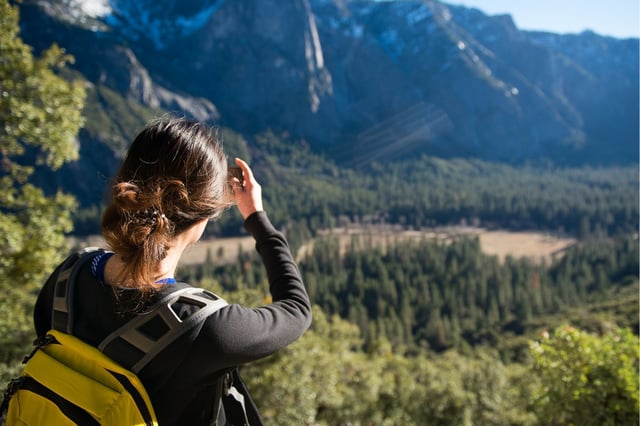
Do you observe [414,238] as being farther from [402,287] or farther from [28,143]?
[28,143]

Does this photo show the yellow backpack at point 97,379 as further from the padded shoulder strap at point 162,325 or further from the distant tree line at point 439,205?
the distant tree line at point 439,205

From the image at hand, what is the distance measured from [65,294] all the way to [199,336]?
79cm

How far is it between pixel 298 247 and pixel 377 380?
9467cm

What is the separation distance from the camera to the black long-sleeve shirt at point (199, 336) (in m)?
1.74

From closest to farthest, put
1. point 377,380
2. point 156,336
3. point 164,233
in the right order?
point 156,336 → point 164,233 → point 377,380

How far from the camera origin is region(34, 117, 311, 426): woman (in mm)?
1781

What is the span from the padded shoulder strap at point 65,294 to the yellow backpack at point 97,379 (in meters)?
0.07

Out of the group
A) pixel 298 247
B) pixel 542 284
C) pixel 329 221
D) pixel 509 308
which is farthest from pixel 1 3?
pixel 329 221

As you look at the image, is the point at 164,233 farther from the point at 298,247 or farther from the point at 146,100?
the point at 146,100

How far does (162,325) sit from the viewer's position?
5.71ft

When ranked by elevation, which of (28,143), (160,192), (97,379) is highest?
(28,143)

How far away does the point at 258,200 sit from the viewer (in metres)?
2.51

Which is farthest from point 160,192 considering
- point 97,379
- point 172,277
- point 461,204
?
point 461,204

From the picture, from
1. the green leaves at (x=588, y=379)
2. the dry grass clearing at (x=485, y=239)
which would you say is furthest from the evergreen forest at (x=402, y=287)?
the dry grass clearing at (x=485, y=239)
